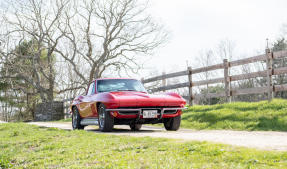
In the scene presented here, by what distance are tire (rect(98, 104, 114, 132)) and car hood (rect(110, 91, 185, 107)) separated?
0.50 m

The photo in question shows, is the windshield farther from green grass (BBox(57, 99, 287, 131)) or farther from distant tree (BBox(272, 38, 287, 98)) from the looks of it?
distant tree (BBox(272, 38, 287, 98))

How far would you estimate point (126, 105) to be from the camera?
9.09m

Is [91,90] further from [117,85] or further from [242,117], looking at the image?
[242,117]

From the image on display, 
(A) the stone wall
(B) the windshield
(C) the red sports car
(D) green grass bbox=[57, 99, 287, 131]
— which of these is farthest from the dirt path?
(A) the stone wall

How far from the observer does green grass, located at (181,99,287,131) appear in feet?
33.4

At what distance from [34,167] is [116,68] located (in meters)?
21.4

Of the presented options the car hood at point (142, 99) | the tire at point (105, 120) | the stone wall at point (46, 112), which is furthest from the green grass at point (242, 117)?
the stone wall at point (46, 112)

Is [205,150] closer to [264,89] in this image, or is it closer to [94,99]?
[94,99]

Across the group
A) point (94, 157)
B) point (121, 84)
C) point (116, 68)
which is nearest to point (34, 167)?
point (94, 157)

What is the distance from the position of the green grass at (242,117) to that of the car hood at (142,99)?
2.16 meters

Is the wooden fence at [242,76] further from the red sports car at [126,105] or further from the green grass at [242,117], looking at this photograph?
the red sports car at [126,105]

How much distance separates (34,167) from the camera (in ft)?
21.1

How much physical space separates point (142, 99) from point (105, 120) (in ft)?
3.71

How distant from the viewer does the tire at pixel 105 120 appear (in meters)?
9.33
